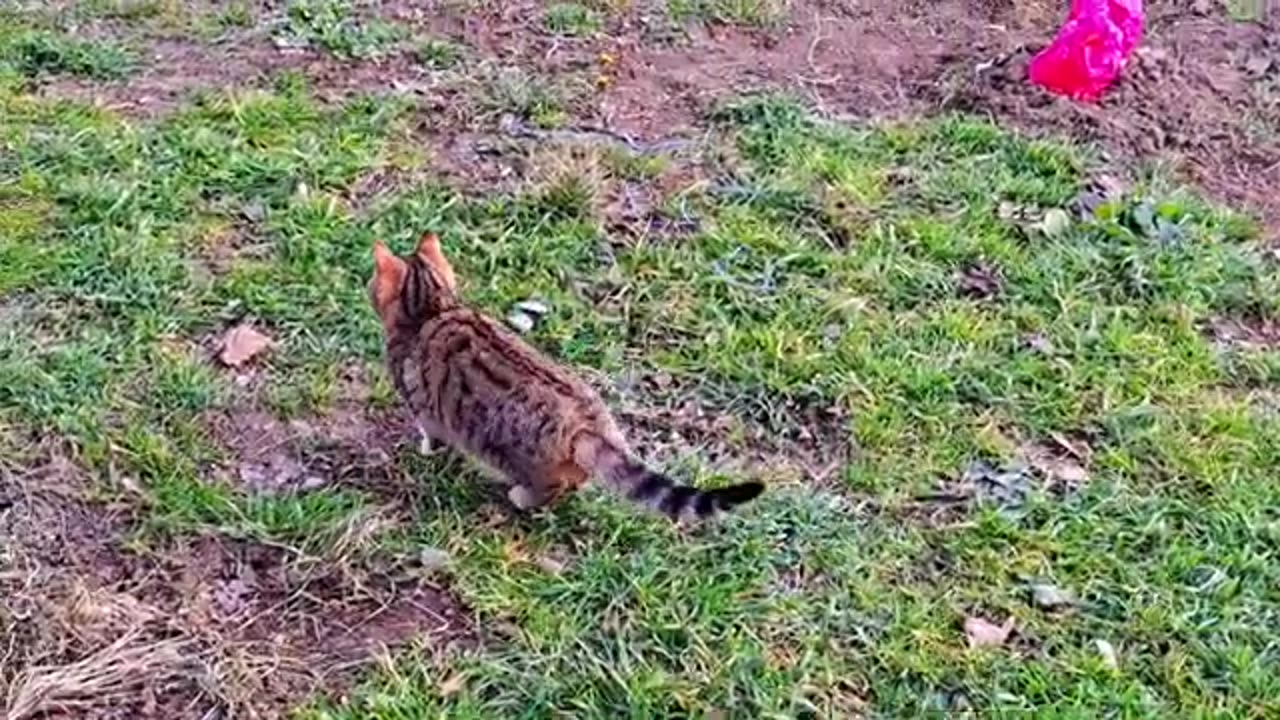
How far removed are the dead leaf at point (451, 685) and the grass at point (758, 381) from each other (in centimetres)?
1

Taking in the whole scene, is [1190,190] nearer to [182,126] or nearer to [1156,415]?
[1156,415]

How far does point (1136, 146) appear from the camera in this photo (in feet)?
16.2

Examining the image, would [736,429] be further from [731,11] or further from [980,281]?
[731,11]

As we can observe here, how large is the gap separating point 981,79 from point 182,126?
2.39 metres

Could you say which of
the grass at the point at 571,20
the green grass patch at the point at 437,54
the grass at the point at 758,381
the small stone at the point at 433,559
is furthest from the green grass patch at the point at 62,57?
the small stone at the point at 433,559

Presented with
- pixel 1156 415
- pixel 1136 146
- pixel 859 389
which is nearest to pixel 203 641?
pixel 859 389

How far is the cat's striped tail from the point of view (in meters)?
3.26

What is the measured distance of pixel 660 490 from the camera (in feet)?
10.8

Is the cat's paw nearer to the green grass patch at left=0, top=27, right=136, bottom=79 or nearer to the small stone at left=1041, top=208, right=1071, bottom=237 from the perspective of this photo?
the small stone at left=1041, top=208, right=1071, bottom=237

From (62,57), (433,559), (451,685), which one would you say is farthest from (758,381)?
(62,57)

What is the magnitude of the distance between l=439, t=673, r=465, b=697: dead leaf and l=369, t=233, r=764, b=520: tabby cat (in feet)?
1.56

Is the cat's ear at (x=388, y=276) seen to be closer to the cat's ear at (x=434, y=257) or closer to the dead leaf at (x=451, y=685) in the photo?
the cat's ear at (x=434, y=257)

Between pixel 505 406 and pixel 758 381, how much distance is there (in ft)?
2.58

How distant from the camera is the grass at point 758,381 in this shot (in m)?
3.18
